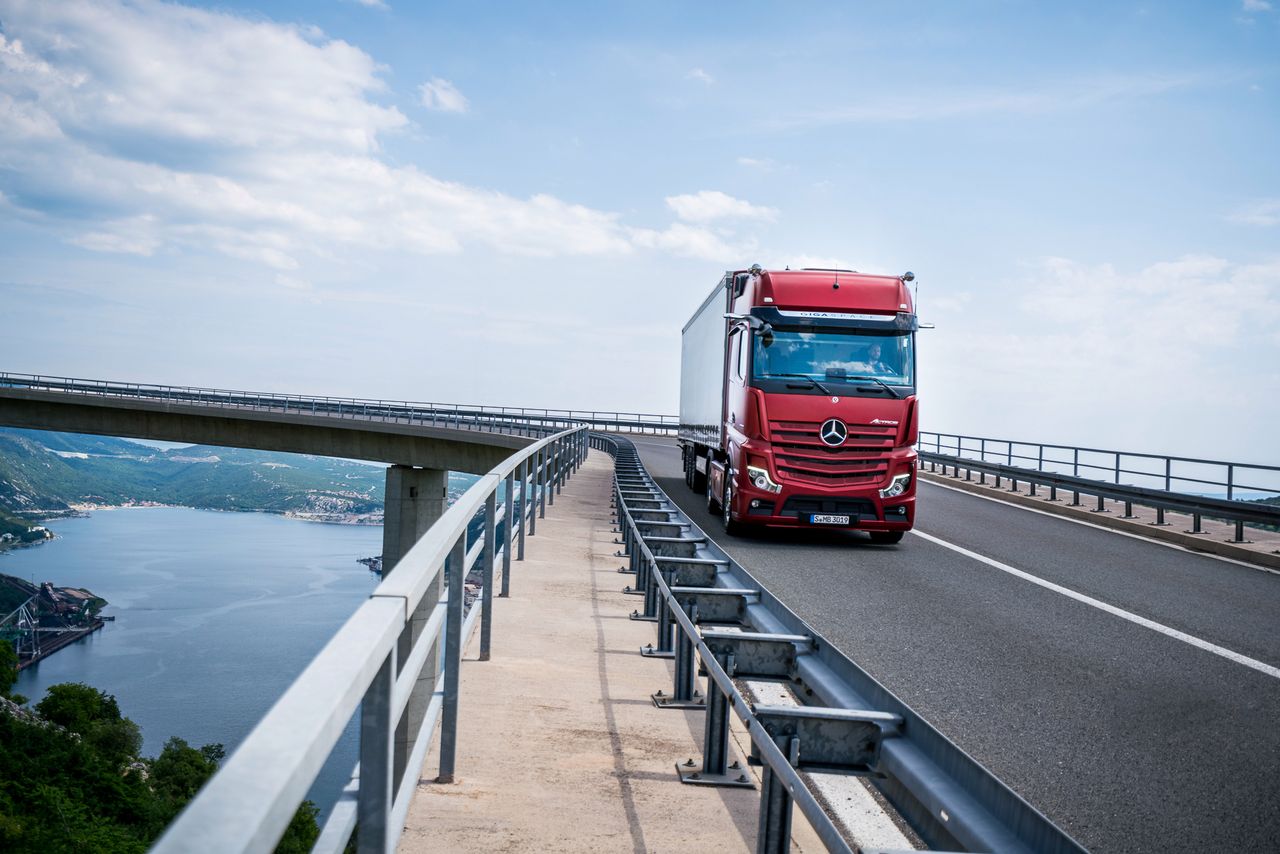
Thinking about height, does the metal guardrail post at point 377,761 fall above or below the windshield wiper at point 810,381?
below

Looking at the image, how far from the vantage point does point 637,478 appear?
1570cm

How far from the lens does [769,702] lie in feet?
21.4

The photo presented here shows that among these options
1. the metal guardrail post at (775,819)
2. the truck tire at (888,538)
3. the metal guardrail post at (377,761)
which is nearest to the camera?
the metal guardrail post at (377,761)

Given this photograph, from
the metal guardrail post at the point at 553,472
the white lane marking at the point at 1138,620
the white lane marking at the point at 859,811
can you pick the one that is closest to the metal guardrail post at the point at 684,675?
the white lane marking at the point at 859,811

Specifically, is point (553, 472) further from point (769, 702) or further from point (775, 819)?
point (775, 819)

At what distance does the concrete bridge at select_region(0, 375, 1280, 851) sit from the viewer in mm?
2490

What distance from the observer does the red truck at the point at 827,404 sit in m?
14.2

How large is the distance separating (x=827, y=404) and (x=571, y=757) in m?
9.64

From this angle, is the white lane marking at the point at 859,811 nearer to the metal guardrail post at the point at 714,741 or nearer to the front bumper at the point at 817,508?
the metal guardrail post at the point at 714,741

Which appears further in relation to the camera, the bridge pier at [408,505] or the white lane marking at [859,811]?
the bridge pier at [408,505]

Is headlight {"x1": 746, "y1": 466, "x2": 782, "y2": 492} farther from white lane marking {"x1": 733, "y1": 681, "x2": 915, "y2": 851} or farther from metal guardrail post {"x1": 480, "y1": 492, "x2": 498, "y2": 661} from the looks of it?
white lane marking {"x1": 733, "y1": 681, "x2": 915, "y2": 851}

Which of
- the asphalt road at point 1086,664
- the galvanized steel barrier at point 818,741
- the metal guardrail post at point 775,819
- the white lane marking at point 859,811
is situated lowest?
the white lane marking at point 859,811

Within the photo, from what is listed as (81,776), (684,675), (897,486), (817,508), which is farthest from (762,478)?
(81,776)

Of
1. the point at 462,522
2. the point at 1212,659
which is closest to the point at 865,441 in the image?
the point at 1212,659
